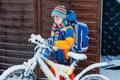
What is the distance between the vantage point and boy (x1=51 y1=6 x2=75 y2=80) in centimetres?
419

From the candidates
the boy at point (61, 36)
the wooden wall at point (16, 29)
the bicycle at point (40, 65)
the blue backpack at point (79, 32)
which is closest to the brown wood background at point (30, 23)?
the wooden wall at point (16, 29)

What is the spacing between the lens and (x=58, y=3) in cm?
512

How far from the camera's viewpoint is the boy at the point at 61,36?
13.8 ft

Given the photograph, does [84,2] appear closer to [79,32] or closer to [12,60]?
[79,32]

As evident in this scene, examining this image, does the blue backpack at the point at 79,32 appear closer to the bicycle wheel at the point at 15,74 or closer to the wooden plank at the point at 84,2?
the wooden plank at the point at 84,2

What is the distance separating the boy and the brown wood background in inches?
30.3

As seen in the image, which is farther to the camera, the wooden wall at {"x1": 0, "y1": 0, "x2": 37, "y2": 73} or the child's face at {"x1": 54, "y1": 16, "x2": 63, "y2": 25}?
the wooden wall at {"x1": 0, "y1": 0, "x2": 37, "y2": 73}

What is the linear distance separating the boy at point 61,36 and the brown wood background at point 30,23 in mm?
769

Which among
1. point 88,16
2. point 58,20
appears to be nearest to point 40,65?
point 58,20

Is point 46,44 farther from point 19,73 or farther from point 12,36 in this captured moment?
point 12,36

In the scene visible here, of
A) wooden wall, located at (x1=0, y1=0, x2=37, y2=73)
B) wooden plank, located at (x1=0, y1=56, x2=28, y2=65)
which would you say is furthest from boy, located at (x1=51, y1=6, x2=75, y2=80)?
wooden plank, located at (x1=0, y1=56, x2=28, y2=65)

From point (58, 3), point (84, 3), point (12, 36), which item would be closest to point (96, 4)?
point (84, 3)

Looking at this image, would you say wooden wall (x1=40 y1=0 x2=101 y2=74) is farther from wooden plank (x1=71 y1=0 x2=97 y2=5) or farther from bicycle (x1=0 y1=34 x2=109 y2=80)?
bicycle (x1=0 y1=34 x2=109 y2=80)

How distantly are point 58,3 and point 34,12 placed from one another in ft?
1.36
